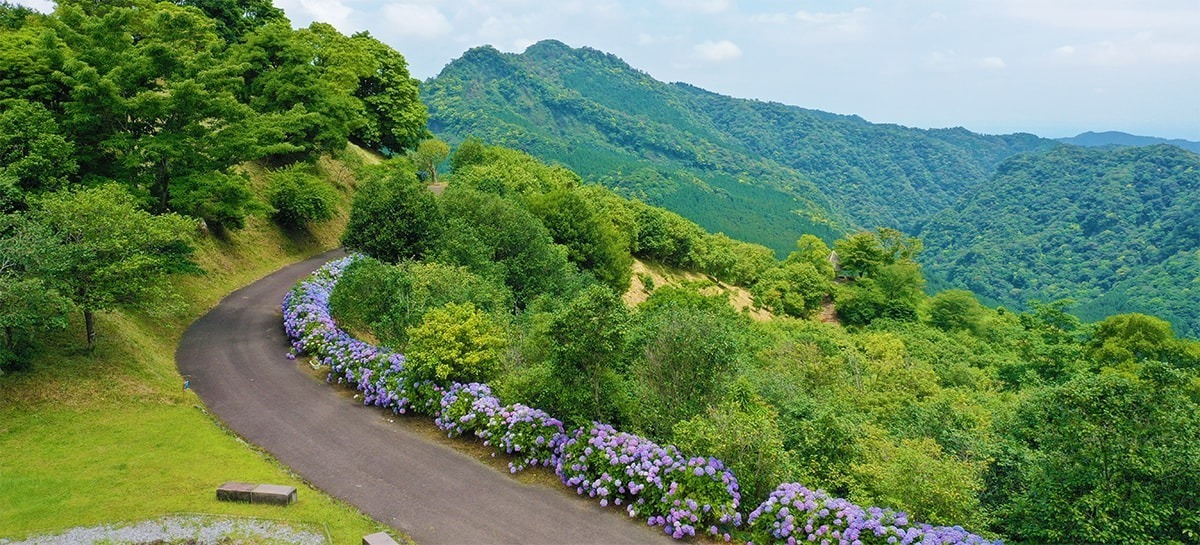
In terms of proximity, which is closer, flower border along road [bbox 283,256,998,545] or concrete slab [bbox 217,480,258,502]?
flower border along road [bbox 283,256,998,545]

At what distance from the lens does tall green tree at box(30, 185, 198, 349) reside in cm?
1609

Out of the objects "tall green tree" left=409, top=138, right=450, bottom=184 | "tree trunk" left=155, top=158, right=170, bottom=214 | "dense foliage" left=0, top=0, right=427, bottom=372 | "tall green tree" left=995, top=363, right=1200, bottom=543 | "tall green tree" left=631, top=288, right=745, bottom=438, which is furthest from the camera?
"tall green tree" left=409, top=138, right=450, bottom=184

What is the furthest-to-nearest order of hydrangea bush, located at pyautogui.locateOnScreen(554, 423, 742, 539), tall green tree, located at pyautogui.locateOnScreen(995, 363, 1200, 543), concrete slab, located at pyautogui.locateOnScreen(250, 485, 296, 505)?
concrete slab, located at pyautogui.locateOnScreen(250, 485, 296, 505)
hydrangea bush, located at pyautogui.locateOnScreen(554, 423, 742, 539)
tall green tree, located at pyautogui.locateOnScreen(995, 363, 1200, 543)

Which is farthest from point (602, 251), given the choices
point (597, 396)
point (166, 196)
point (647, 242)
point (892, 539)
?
point (892, 539)

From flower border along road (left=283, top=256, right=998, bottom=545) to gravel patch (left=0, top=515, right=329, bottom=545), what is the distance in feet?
14.3

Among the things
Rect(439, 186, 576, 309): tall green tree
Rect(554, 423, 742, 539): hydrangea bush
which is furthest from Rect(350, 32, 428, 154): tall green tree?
Rect(554, 423, 742, 539): hydrangea bush

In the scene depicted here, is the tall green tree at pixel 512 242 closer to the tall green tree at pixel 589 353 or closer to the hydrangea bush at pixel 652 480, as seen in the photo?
the tall green tree at pixel 589 353

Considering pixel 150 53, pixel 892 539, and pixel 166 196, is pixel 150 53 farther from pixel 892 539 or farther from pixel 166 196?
pixel 892 539

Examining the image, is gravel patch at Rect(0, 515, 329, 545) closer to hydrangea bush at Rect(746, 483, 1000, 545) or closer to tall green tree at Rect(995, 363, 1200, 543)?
hydrangea bush at Rect(746, 483, 1000, 545)

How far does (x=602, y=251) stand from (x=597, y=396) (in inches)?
1014

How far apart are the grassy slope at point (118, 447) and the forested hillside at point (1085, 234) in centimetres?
10465

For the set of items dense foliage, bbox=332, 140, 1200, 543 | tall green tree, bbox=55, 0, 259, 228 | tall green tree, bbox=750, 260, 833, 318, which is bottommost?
tall green tree, bbox=750, 260, 833, 318

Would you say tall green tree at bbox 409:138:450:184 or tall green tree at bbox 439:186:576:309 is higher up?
tall green tree at bbox 409:138:450:184

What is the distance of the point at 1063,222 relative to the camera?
151125mm
